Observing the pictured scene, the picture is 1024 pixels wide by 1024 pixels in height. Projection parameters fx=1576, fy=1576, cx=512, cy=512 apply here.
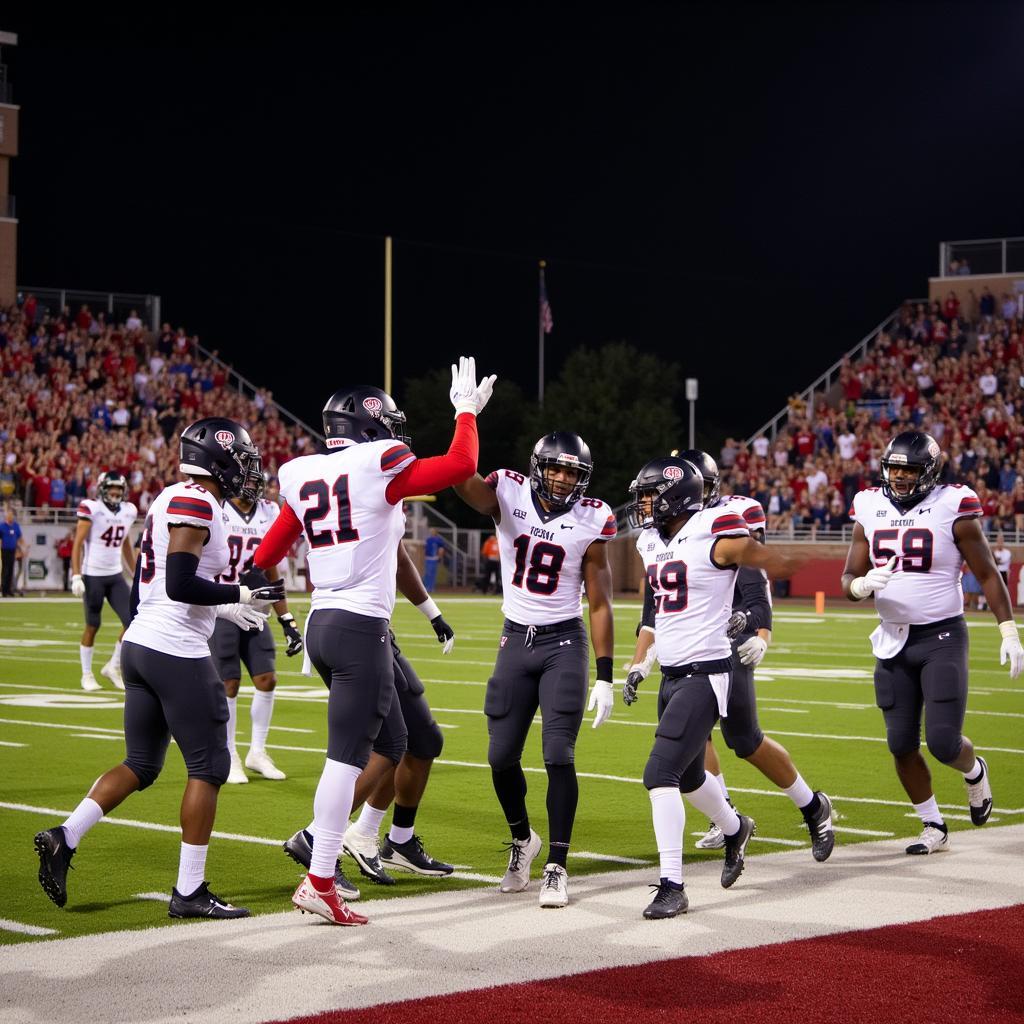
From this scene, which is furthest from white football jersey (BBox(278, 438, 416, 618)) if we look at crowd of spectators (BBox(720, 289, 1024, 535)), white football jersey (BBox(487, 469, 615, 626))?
crowd of spectators (BBox(720, 289, 1024, 535))

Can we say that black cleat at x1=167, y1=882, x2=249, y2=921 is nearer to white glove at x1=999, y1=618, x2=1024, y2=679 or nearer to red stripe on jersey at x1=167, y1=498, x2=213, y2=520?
red stripe on jersey at x1=167, y1=498, x2=213, y2=520

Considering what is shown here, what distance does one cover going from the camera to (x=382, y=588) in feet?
18.8

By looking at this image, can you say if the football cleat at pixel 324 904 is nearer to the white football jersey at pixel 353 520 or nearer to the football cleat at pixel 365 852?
the football cleat at pixel 365 852

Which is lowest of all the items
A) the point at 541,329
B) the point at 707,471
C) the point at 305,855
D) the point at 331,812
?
the point at 305,855

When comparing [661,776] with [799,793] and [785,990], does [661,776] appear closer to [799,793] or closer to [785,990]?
[799,793]

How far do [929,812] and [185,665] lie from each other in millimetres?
3431

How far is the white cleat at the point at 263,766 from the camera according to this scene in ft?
30.0

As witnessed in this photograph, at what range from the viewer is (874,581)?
6.98 metres

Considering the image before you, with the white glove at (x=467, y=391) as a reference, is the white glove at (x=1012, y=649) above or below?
below

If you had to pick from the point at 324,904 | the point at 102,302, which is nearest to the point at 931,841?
the point at 324,904

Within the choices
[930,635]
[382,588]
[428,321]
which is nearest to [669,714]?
[382,588]

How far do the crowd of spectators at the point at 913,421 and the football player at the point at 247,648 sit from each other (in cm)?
2218

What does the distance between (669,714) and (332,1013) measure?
2.11m

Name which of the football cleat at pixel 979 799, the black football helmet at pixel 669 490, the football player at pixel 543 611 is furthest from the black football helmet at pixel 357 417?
the football cleat at pixel 979 799
